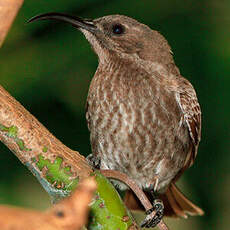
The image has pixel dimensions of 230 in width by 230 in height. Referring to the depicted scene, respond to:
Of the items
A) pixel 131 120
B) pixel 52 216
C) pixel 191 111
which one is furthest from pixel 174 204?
pixel 52 216

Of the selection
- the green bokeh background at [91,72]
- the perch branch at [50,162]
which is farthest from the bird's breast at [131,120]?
the perch branch at [50,162]

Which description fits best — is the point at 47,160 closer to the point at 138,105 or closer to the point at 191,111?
the point at 138,105

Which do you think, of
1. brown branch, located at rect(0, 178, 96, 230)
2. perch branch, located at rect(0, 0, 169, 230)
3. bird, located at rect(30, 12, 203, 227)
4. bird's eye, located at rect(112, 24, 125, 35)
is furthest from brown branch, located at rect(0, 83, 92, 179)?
bird's eye, located at rect(112, 24, 125, 35)

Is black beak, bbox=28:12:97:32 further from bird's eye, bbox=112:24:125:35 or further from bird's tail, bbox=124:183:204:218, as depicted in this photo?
bird's tail, bbox=124:183:204:218

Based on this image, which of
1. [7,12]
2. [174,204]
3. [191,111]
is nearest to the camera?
[7,12]

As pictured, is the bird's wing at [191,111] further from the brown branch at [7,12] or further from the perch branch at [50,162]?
the brown branch at [7,12]

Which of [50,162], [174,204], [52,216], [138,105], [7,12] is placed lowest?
[174,204]

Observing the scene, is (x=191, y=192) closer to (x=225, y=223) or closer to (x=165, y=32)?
(x=225, y=223)
